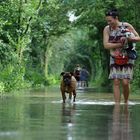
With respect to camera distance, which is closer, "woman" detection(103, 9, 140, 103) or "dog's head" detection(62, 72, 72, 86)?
"woman" detection(103, 9, 140, 103)

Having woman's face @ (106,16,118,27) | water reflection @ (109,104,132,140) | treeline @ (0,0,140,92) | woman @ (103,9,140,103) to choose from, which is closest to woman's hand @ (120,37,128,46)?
woman @ (103,9,140,103)

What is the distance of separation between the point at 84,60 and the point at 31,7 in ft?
222

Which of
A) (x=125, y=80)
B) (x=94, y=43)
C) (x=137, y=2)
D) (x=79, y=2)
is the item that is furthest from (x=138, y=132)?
(x=94, y=43)

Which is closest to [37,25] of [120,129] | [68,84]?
[68,84]

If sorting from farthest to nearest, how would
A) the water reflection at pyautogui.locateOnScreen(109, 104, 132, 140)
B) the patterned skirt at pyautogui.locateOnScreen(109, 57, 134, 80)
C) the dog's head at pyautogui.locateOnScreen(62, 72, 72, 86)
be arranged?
the dog's head at pyautogui.locateOnScreen(62, 72, 72, 86) < the patterned skirt at pyautogui.locateOnScreen(109, 57, 134, 80) < the water reflection at pyautogui.locateOnScreen(109, 104, 132, 140)

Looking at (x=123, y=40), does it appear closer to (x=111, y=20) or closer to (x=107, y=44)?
(x=107, y=44)

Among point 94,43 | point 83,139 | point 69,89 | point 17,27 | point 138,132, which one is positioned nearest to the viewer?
point 83,139

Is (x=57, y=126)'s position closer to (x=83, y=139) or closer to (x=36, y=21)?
(x=83, y=139)

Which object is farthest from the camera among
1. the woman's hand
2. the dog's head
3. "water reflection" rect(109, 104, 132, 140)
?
the dog's head

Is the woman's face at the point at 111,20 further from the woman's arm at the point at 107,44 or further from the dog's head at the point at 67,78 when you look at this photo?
the dog's head at the point at 67,78

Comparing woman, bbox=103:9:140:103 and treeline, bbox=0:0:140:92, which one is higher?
treeline, bbox=0:0:140:92

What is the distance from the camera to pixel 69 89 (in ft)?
52.7

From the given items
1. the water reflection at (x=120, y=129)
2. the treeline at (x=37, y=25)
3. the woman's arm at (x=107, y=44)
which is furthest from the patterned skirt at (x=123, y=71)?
the treeline at (x=37, y=25)

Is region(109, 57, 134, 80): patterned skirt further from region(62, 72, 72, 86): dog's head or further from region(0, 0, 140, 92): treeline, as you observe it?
region(0, 0, 140, 92): treeline
